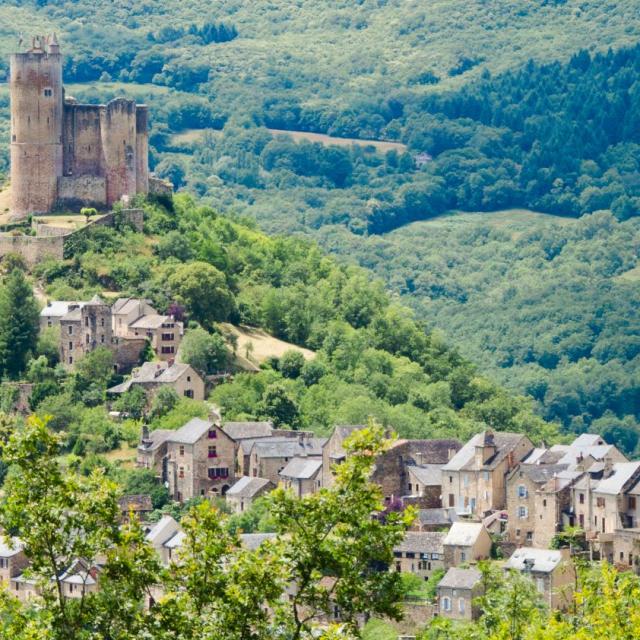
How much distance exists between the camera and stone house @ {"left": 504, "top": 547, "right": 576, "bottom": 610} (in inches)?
2793

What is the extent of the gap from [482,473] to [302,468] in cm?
688

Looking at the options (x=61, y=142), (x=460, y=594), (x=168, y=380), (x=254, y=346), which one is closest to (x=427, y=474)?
(x=460, y=594)

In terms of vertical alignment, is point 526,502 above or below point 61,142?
below

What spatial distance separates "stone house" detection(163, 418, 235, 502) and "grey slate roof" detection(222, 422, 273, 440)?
51.7 inches

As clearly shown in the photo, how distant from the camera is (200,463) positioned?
3332 inches

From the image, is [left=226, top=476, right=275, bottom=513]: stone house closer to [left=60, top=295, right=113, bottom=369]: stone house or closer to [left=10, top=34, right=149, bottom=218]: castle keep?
[left=60, top=295, right=113, bottom=369]: stone house

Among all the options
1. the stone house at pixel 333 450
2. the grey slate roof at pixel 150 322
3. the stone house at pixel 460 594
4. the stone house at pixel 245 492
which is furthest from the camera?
the grey slate roof at pixel 150 322

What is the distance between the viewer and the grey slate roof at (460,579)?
72.1 m

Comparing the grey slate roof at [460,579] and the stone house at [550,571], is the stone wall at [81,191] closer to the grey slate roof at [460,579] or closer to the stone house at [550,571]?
the grey slate roof at [460,579]

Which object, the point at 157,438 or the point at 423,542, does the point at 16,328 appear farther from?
the point at 423,542

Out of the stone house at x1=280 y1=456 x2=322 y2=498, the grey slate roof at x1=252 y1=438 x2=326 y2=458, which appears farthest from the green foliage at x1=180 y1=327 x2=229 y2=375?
the stone house at x1=280 y1=456 x2=322 y2=498

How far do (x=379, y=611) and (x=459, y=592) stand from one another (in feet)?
130

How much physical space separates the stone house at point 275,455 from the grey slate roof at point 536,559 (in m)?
12.5

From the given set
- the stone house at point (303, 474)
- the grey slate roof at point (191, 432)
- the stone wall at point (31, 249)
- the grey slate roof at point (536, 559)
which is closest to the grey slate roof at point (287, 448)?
the stone house at point (303, 474)
